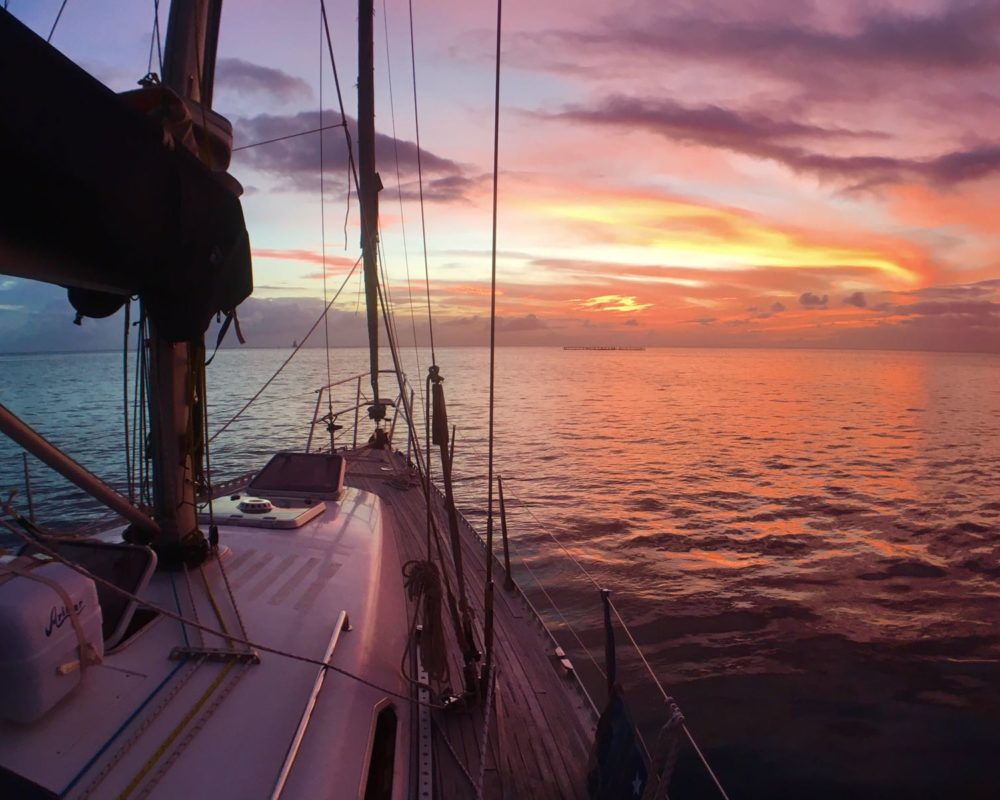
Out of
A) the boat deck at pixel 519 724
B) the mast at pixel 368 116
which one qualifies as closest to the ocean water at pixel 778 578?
the boat deck at pixel 519 724

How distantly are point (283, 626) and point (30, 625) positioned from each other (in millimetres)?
1811

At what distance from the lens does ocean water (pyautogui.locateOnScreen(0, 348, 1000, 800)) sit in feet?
27.7

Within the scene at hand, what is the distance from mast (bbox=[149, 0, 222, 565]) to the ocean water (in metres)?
4.89

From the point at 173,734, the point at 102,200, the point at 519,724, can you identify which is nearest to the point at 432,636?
the point at 519,724

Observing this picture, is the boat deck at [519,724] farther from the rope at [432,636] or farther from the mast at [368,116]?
the mast at [368,116]

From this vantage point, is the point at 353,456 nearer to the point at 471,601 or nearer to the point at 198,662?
the point at 471,601

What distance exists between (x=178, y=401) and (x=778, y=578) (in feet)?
43.1

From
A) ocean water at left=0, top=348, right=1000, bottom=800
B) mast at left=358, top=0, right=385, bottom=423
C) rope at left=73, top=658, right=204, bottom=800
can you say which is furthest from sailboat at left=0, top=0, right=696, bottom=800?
mast at left=358, top=0, right=385, bottom=423

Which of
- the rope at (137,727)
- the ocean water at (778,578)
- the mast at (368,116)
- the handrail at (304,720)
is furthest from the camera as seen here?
the mast at (368,116)

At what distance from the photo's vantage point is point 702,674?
1005 cm

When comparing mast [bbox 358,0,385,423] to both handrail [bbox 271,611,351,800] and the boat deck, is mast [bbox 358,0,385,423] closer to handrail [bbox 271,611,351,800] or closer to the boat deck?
the boat deck

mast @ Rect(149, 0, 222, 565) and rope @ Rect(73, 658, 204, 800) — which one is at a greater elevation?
mast @ Rect(149, 0, 222, 565)

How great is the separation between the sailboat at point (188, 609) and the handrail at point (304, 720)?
2 centimetres

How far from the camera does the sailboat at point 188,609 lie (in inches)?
118
